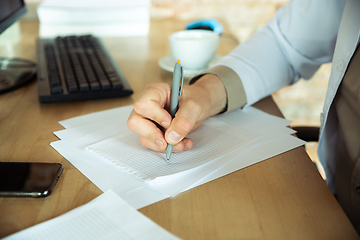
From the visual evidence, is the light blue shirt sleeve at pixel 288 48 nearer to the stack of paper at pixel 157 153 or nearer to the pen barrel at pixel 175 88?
the stack of paper at pixel 157 153

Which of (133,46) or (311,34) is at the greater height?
(311,34)

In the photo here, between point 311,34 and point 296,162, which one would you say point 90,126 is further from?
point 311,34

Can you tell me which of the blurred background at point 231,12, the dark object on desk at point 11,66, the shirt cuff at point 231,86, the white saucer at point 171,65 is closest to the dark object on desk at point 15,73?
the dark object on desk at point 11,66

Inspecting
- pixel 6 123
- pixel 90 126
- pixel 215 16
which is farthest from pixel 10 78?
pixel 215 16

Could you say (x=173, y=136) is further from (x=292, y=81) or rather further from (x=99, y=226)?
(x=292, y=81)

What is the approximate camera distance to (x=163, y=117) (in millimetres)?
508

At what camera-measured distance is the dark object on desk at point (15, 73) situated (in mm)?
756

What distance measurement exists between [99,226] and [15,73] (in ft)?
2.03

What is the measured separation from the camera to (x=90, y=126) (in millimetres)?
598

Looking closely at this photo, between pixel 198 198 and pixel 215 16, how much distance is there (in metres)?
1.28

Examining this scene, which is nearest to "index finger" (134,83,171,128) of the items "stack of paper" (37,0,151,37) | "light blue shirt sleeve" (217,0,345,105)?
"light blue shirt sleeve" (217,0,345,105)

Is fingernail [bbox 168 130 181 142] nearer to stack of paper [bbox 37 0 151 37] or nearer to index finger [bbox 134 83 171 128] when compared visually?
index finger [bbox 134 83 171 128]

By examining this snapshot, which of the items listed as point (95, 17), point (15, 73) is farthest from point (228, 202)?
point (95, 17)

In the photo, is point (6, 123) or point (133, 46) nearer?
point (6, 123)
